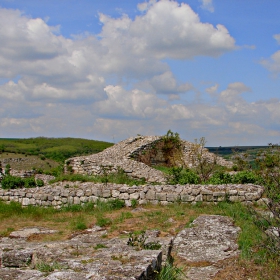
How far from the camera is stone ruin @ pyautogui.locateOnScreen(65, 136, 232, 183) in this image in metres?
17.1

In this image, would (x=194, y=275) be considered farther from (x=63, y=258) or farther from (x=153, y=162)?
(x=153, y=162)

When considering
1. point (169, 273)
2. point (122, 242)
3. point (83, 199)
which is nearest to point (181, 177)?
point (83, 199)

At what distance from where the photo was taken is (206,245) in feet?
23.2

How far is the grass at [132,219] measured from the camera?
662 centimetres

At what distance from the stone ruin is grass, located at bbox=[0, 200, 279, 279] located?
4122 millimetres

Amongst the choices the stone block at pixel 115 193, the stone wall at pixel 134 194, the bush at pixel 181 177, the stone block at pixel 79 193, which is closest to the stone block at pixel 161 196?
the stone wall at pixel 134 194

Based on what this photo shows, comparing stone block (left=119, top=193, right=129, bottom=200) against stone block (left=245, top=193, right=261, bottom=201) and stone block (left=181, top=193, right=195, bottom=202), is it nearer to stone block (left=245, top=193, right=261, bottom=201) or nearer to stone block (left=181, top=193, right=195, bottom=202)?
stone block (left=181, top=193, right=195, bottom=202)

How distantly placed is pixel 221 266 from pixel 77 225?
431 centimetres

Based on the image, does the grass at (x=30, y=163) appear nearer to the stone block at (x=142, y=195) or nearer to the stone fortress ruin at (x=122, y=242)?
the stone fortress ruin at (x=122, y=242)

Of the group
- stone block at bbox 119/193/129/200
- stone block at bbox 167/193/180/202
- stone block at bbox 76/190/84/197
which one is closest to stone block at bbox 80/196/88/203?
stone block at bbox 76/190/84/197

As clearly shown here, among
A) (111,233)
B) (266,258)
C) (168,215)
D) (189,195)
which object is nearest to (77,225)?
(111,233)

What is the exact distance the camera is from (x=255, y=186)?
37.1 feet

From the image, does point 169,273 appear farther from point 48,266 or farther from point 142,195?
point 142,195

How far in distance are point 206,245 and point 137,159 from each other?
14296mm
